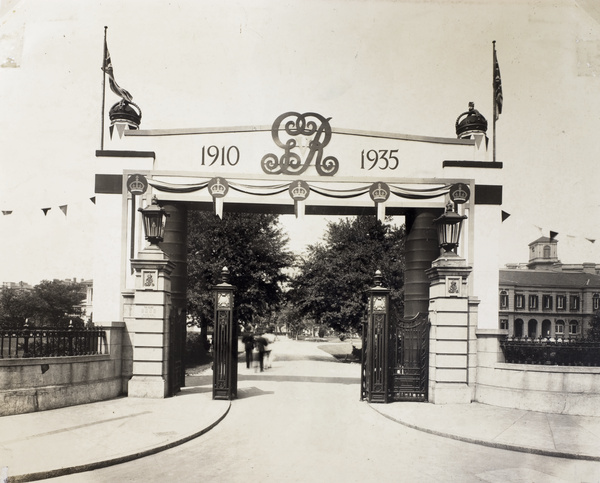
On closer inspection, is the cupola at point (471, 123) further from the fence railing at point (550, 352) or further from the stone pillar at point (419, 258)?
the fence railing at point (550, 352)

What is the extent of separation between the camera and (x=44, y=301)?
2670 inches

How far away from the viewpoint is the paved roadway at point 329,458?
22.7 feet

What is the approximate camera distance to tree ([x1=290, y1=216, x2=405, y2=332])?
29500mm

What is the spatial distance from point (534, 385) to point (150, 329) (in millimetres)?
8818

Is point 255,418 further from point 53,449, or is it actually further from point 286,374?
point 286,374

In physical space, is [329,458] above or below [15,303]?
above

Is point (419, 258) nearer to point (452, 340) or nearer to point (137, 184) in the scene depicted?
point (452, 340)

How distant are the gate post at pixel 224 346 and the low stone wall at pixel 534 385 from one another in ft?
19.1

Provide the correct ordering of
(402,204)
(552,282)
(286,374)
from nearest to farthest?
1. (402,204)
2. (286,374)
3. (552,282)

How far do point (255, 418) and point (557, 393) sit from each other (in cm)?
647

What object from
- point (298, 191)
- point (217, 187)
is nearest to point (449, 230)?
point (298, 191)

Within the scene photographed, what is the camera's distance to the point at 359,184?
50.6 feet

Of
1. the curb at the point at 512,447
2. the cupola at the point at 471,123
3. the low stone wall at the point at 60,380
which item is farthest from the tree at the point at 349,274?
the curb at the point at 512,447

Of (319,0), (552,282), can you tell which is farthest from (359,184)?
(552,282)
